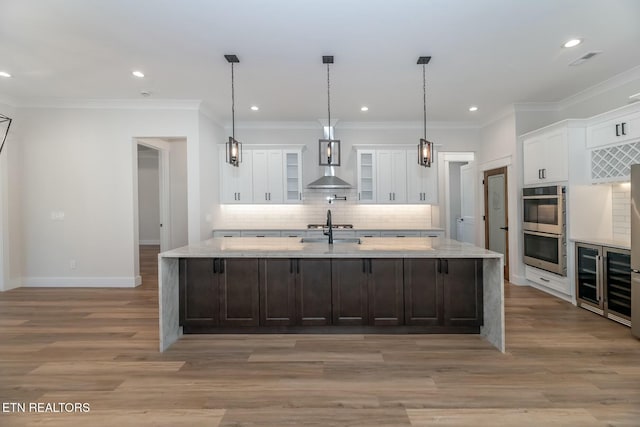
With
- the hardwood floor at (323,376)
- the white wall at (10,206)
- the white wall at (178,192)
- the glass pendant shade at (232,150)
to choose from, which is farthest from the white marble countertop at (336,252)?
the white wall at (178,192)

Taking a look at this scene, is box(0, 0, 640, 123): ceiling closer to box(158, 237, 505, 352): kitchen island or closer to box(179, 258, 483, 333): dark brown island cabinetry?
box(158, 237, 505, 352): kitchen island

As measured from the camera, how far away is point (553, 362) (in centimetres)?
281

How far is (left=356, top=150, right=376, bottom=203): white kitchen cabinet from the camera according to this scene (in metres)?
6.36

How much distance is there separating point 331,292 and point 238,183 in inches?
144

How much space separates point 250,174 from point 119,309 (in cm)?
305

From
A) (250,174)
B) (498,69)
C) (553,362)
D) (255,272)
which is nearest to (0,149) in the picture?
(250,174)

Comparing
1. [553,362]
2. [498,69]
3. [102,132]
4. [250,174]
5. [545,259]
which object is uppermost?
[498,69]

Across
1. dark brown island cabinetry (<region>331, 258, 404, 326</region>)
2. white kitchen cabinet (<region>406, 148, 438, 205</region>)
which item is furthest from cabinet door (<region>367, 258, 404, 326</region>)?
white kitchen cabinet (<region>406, 148, 438, 205</region>)

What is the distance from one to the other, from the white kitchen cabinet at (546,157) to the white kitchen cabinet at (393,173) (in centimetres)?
192

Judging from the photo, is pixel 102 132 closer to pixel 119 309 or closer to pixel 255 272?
pixel 119 309

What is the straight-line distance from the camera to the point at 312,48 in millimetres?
3504

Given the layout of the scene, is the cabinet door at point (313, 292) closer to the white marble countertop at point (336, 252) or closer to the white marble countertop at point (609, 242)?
the white marble countertop at point (336, 252)

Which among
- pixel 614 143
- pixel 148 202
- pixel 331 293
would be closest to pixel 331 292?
pixel 331 293

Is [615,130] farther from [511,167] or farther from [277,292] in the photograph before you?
[277,292]
